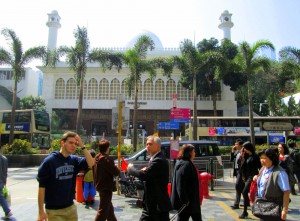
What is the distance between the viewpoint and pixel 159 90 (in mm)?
41625

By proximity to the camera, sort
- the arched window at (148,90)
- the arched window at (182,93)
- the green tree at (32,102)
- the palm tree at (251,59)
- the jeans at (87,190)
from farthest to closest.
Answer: the arched window at (148,90) < the green tree at (32,102) < the arched window at (182,93) < the palm tree at (251,59) < the jeans at (87,190)

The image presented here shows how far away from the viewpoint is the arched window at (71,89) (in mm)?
42237

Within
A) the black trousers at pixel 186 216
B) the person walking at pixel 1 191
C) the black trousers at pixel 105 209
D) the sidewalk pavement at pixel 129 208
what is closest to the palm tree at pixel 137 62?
the sidewalk pavement at pixel 129 208

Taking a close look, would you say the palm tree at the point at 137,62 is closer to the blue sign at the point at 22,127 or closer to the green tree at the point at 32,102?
the blue sign at the point at 22,127

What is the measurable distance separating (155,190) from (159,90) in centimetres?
3830

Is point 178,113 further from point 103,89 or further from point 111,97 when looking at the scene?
point 103,89

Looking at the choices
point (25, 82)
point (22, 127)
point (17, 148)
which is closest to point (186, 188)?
point (17, 148)

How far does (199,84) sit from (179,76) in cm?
617

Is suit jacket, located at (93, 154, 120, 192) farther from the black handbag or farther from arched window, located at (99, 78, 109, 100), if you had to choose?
arched window, located at (99, 78, 109, 100)

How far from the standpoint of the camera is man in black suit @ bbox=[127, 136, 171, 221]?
351cm

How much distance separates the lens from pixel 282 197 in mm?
3605

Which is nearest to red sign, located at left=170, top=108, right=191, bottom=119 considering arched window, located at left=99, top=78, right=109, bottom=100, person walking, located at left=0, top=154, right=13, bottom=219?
person walking, located at left=0, top=154, right=13, bottom=219

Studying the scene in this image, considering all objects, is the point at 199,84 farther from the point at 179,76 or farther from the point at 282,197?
the point at 282,197

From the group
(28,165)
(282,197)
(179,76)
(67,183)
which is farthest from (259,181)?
(179,76)
